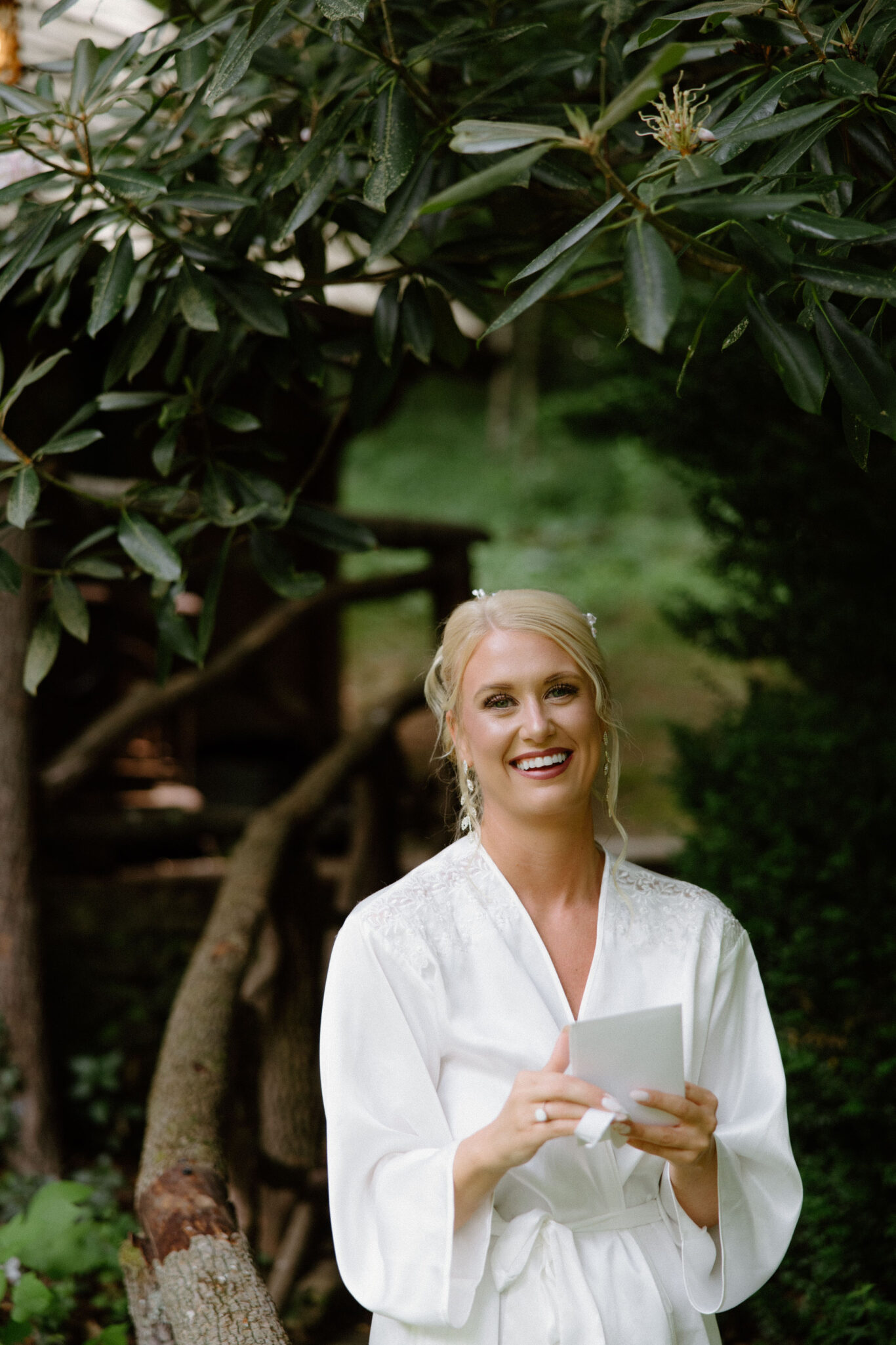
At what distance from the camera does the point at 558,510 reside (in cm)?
1383

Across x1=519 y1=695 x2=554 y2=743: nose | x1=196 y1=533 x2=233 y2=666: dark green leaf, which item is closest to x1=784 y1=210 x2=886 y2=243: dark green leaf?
x1=519 y1=695 x2=554 y2=743: nose

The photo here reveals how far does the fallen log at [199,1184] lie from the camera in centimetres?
190

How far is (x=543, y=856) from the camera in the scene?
1.88m

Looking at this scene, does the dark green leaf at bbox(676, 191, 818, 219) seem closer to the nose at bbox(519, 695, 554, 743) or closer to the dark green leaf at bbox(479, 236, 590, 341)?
the dark green leaf at bbox(479, 236, 590, 341)

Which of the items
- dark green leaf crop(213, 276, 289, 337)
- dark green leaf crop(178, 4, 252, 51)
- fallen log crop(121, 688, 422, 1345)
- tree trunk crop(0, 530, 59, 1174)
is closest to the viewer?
fallen log crop(121, 688, 422, 1345)

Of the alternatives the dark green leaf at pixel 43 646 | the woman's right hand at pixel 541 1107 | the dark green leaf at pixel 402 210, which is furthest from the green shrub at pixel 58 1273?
the dark green leaf at pixel 402 210

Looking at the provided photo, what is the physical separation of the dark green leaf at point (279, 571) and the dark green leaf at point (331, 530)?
0.35 feet

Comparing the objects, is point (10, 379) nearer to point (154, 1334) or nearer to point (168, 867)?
point (168, 867)

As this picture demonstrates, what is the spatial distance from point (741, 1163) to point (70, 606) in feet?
5.71

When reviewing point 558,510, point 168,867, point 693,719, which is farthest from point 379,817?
point 558,510

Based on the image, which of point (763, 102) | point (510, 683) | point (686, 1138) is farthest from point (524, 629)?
point (763, 102)

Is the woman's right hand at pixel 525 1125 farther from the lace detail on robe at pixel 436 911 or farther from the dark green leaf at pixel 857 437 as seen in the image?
the dark green leaf at pixel 857 437

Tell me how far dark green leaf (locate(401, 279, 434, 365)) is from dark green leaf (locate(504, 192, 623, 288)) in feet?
2.81

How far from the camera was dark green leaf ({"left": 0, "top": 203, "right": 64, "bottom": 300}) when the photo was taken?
2.17 metres
